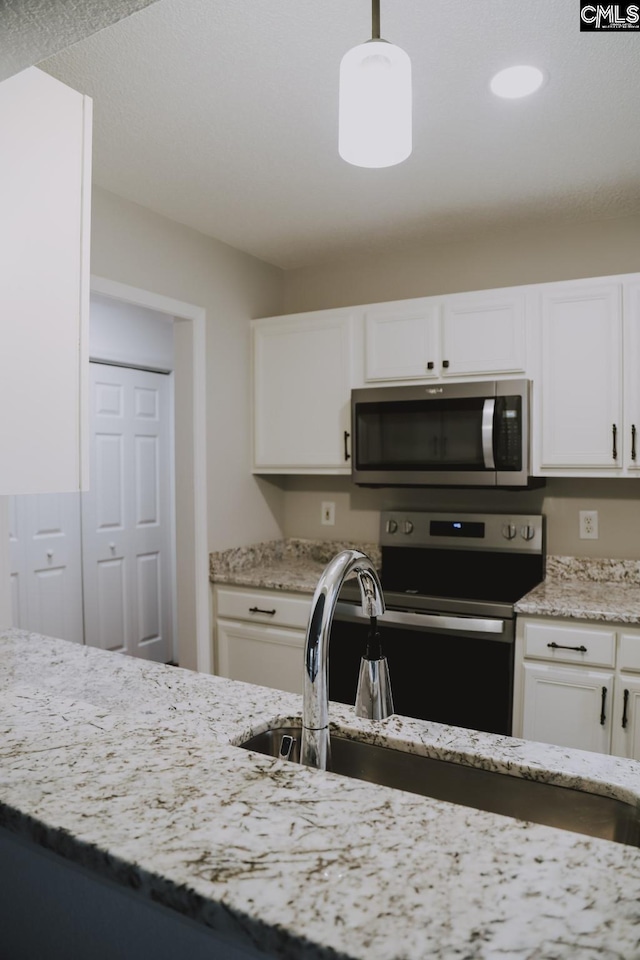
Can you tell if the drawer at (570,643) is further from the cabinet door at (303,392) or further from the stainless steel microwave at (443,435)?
the cabinet door at (303,392)

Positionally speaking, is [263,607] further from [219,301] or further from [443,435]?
[219,301]

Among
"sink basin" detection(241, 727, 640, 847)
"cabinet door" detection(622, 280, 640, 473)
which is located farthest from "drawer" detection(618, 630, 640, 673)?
"sink basin" detection(241, 727, 640, 847)

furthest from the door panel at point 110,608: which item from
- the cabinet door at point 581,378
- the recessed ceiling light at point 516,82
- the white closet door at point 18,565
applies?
the recessed ceiling light at point 516,82

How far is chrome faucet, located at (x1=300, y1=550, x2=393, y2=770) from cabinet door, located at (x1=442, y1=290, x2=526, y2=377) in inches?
77.8

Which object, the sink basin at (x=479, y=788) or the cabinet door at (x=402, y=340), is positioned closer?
the sink basin at (x=479, y=788)

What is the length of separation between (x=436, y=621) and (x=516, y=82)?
1.77 m

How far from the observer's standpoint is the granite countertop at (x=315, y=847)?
1.74 ft

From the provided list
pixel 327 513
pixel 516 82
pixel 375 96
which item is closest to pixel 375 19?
pixel 375 96

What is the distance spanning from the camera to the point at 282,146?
7.35ft

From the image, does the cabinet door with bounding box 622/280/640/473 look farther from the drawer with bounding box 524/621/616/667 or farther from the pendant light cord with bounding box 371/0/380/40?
the pendant light cord with bounding box 371/0/380/40

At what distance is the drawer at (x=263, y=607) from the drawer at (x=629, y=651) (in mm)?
1203

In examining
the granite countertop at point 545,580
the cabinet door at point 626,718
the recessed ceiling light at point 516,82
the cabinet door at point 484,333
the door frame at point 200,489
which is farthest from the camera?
the door frame at point 200,489

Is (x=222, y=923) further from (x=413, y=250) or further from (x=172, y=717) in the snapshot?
(x=413, y=250)

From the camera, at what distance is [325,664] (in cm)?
96
